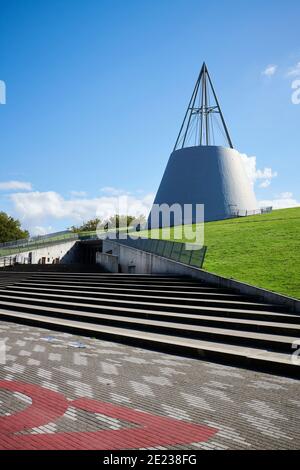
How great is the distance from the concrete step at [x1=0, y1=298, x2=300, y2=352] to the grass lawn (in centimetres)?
269

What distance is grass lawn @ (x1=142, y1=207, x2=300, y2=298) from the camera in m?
11.2

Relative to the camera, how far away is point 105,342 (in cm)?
829

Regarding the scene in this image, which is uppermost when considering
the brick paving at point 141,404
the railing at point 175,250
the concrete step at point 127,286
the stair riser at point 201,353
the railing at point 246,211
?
the railing at point 246,211

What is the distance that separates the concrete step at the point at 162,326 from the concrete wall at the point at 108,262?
29.6 ft

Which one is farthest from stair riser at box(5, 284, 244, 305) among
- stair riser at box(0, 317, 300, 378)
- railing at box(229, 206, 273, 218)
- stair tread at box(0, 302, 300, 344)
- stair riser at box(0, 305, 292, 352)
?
railing at box(229, 206, 273, 218)

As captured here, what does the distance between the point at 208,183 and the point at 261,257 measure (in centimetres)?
2851

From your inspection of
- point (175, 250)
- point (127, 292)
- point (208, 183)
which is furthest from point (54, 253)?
point (127, 292)

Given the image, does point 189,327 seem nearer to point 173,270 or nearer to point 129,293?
point 129,293

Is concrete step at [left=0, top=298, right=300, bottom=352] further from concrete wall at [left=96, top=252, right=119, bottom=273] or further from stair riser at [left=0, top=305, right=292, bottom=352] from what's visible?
concrete wall at [left=96, top=252, right=119, bottom=273]

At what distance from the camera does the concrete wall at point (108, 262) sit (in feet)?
73.1

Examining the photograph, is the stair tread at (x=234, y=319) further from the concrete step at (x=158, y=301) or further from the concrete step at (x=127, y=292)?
the concrete step at (x=127, y=292)

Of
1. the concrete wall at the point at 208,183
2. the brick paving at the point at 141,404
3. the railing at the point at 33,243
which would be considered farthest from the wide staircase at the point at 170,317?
the concrete wall at the point at 208,183
